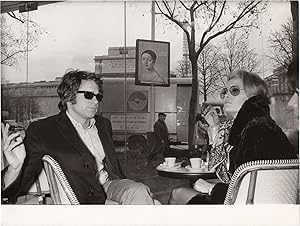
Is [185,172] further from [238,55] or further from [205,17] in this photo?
[205,17]

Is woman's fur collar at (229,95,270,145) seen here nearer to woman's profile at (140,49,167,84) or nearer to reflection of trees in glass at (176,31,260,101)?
reflection of trees in glass at (176,31,260,101)

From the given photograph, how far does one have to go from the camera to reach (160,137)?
8.88 feet

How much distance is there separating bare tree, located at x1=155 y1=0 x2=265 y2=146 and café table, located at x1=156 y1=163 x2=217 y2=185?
194mm

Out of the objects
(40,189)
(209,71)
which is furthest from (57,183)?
(209,71)

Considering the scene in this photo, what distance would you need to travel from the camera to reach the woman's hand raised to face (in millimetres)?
2633

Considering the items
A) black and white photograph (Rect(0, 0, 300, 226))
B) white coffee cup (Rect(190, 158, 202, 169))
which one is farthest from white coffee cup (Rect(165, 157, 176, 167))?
white coffee cup (Rect(190, 158, 202, 169))

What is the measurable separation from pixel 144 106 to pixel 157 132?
19 centimetres

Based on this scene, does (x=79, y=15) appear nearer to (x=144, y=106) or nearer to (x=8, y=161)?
(x=144, y=106)

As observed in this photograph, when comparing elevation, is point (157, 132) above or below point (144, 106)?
below

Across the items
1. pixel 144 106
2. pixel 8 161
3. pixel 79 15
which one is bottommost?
pixel 8 161

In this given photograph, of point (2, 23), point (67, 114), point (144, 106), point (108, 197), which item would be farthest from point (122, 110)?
point (2, 23)

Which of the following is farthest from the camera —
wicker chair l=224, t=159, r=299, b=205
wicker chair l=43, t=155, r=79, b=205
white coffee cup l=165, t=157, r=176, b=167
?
white coffee cup l=165, t=157, r=176, b=167

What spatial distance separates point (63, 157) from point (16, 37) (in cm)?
86

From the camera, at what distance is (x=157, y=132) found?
2699 millimetres
